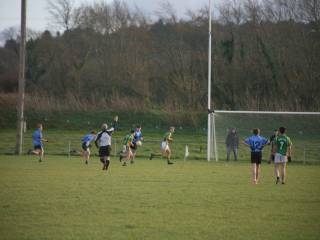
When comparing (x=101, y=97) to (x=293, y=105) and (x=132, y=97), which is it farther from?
(x=293, y=105)

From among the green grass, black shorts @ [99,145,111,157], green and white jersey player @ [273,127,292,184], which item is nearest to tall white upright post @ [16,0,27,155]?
black shorts @ [99,145,111,157]

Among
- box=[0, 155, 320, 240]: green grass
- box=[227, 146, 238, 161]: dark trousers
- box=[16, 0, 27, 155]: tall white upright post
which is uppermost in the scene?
box=[16, 0, 27, 155]: tall white upright post

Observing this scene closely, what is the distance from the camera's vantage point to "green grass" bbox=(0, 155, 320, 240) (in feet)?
35.2

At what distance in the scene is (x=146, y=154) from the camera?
135 feet

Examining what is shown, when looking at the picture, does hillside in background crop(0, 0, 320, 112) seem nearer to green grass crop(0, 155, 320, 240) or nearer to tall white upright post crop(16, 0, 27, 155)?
tall white upright post crop(16, 0, 27, 155)

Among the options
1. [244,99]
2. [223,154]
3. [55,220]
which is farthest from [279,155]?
[244,99]

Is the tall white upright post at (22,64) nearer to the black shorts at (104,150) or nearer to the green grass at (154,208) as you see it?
the black shorts at (104,150)

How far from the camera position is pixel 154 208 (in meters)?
13.6

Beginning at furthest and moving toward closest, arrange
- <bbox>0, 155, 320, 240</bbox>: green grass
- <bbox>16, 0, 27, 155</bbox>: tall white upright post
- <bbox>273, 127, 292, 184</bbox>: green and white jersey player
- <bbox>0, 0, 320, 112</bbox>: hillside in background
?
1. <bbox>0, 0, 320, 112</bbox>: hillside in background
2. <bbox>16, 0, 27, 155</bbox>: tall white upright post
3. <bbox>273, 127, 292, 184</bbox>: green and white jersey player
4. <bbox>0, 155, 320, 240</bbox>: green grass

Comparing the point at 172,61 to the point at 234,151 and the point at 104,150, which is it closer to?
the point at 234,151

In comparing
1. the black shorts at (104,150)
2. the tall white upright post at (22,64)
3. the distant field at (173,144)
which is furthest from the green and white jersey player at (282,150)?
the tall white upright post at (22,64)

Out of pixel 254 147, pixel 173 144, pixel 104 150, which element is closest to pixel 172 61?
pixel 173 144

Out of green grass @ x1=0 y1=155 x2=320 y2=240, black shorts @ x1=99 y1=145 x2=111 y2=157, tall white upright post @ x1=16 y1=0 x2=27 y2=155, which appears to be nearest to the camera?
green grass @ x1=0 y1=155 x2=320 y2=240

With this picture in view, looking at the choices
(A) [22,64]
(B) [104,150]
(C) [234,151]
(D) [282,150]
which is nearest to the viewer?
(D) [282,150]
